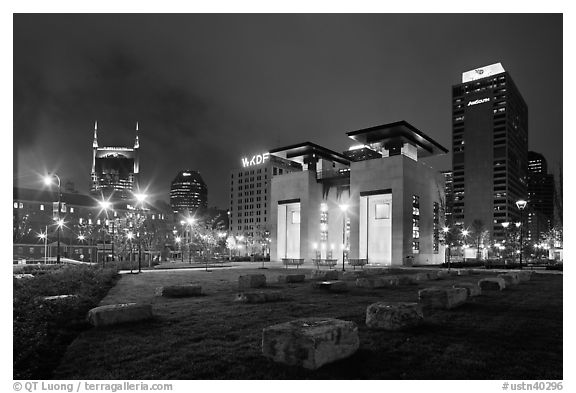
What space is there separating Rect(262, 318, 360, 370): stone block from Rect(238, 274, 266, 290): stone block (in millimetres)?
13207

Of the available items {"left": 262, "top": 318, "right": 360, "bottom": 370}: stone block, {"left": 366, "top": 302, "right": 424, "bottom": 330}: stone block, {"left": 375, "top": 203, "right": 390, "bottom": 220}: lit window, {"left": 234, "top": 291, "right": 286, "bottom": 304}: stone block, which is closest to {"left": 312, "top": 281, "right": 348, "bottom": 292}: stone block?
{"left": 234, "top": 291, "right": 286, "bottom": 304}: stone block

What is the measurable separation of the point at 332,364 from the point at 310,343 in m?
0.61

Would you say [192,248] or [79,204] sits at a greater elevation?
[79,204]

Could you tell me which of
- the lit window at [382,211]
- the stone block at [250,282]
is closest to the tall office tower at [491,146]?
the lit window at [382,211]

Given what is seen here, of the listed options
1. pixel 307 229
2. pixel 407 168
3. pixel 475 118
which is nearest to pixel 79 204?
pixel 307 229

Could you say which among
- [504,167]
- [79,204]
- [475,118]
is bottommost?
[79,204]

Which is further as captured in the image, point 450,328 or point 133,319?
point 133,319

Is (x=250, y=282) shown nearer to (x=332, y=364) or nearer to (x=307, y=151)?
(x=332, y=364)

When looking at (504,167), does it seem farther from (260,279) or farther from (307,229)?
(260,279)

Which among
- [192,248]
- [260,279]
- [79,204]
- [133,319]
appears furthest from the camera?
[79,204]

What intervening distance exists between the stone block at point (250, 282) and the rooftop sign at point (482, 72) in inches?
7139

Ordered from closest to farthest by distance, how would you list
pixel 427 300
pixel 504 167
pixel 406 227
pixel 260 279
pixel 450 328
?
pixel 450 328 → pixel 427 300 → pixel 260 279 → pixel 406 227 → pixel 504 167

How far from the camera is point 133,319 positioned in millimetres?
10586

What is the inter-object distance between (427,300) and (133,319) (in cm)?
881
